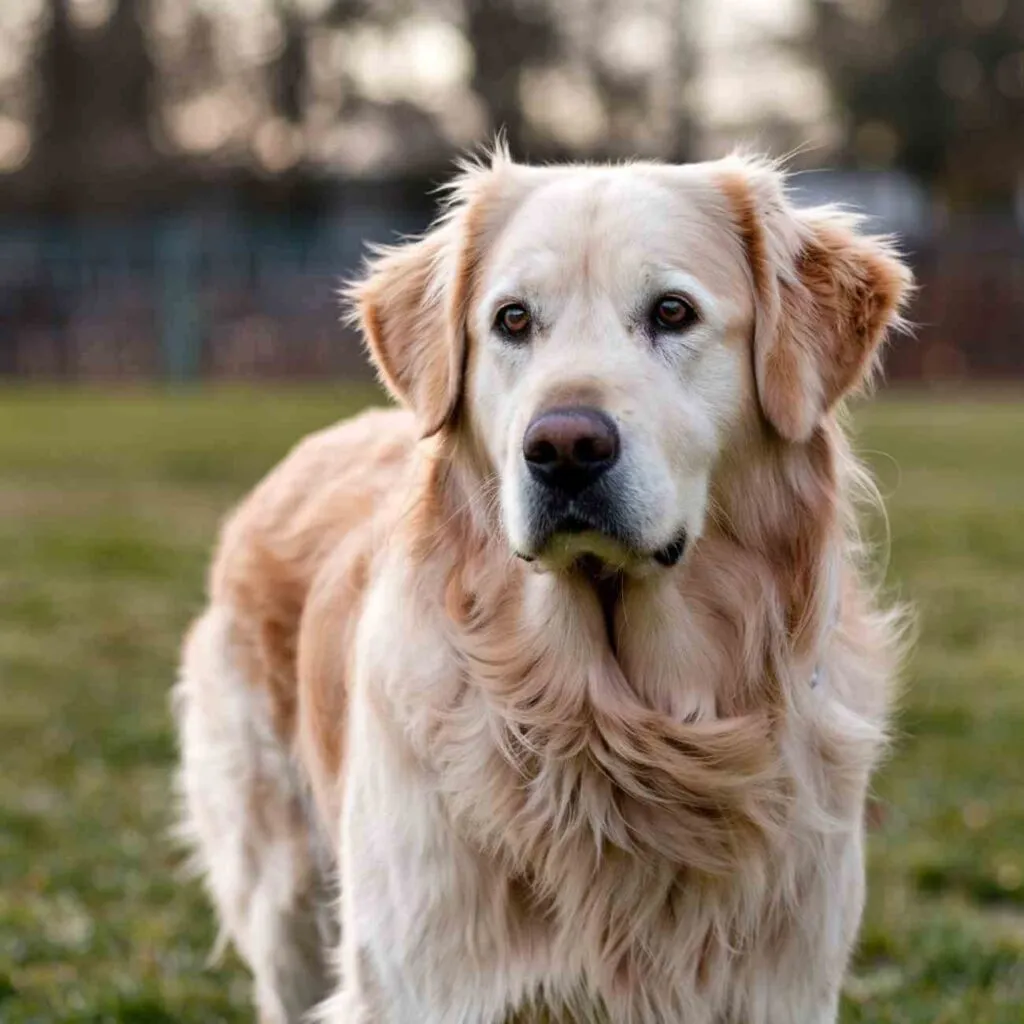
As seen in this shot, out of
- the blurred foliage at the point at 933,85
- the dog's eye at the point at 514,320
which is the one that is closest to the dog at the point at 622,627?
the dog's eye at the point at 514,320

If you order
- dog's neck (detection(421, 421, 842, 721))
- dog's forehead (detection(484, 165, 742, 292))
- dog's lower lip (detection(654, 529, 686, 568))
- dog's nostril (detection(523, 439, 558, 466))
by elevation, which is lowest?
dog's neck (detection(421, 421, 842, 721))

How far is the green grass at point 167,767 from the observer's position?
14.4 ft

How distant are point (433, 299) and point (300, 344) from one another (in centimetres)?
2296

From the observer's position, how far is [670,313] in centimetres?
304

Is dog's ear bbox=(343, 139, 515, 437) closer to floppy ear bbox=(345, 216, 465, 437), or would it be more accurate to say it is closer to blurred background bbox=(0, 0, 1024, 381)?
floppy ear bbox=(345, 216, 465, 437)

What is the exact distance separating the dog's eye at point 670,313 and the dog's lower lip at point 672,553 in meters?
0.41

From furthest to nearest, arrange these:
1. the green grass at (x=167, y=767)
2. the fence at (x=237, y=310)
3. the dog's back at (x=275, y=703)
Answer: the fence at (x=237, y=310)
the green grass at (x=167, y=767)
the dog's back at (x=275, y=703)

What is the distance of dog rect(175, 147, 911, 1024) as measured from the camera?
2.96 metres

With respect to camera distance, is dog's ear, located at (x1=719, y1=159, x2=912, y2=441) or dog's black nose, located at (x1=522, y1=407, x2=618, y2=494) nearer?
dog's black nose, located at (x1=522, y1=407, x2=618, y2=494)

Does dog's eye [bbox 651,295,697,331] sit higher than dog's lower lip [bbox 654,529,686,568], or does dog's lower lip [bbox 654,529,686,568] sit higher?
dog's eye [bbox 651,295,697,331]

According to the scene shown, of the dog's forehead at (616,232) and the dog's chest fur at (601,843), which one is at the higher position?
the dog's forehead at (616,232)

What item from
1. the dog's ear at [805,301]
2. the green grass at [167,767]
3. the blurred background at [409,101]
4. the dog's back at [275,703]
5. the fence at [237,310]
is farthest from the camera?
the blurred background at [409,101]

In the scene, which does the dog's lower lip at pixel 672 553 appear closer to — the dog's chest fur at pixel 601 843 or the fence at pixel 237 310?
the dog's chest fur at pixel 601 843

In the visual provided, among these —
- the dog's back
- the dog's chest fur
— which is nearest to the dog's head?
the dog's chest fur
